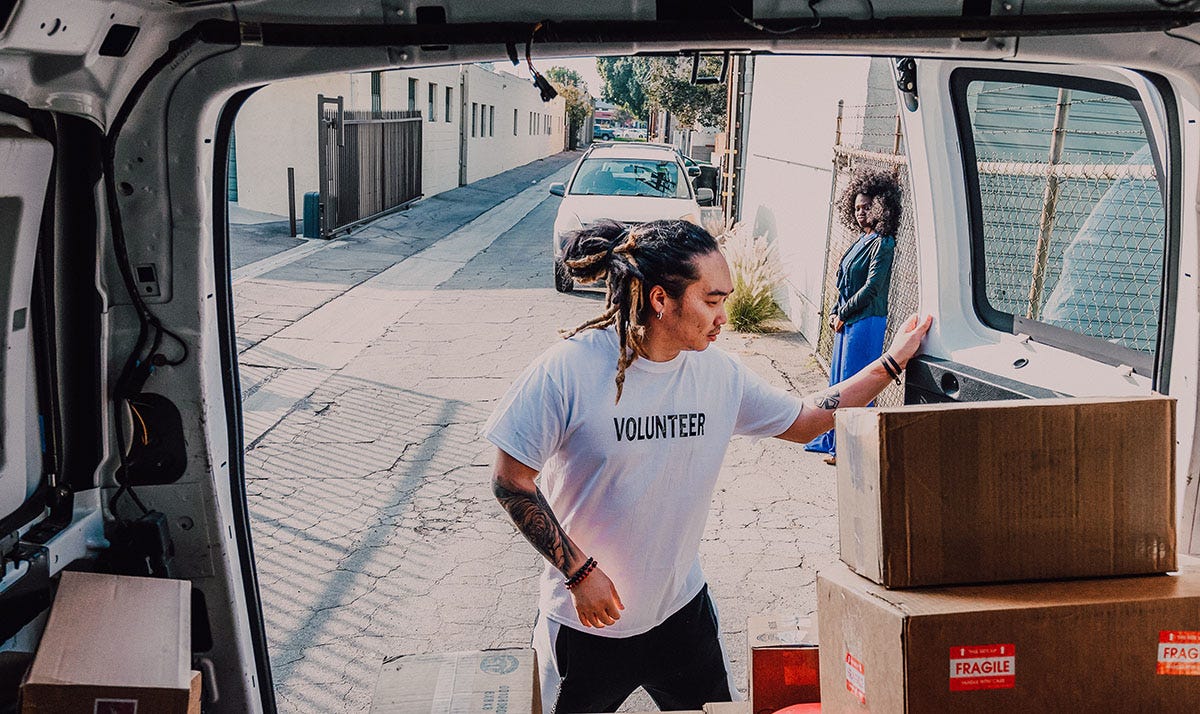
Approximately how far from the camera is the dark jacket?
6512 mm

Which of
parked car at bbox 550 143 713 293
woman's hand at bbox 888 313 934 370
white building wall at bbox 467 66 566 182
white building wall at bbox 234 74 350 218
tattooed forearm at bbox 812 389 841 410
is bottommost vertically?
tattooed forearm at bbox 812 389 841 410

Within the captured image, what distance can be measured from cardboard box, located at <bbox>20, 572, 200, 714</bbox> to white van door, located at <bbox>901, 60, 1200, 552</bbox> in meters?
2.11

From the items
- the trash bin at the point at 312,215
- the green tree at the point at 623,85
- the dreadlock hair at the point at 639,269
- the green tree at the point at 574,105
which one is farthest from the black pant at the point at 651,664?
the green tree at the point at 623,85

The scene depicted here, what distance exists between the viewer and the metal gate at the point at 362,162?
1698cm

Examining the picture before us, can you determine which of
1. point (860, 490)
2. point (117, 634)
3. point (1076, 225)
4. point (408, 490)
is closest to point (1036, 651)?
point (860, 490)

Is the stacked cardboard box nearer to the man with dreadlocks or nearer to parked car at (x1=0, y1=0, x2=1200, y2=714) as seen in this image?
parked car at (x1=0, y1=0, x2=1200, y2=714)

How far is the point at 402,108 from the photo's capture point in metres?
23.5

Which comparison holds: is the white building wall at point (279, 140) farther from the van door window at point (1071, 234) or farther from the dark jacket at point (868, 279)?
the van door window at point (1071, 234)

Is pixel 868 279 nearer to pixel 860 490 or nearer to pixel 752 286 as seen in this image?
pixel 752 286

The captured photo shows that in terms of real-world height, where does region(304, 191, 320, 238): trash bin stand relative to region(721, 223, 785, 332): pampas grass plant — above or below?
above

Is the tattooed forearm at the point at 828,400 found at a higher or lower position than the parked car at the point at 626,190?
lower

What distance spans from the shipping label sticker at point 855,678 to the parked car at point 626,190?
10.5m

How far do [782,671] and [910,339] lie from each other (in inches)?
52.1

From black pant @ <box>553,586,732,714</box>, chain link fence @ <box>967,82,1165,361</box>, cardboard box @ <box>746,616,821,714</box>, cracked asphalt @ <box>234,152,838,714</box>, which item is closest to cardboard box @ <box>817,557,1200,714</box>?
cardboard box @ <box>746,616,821,714</box>
